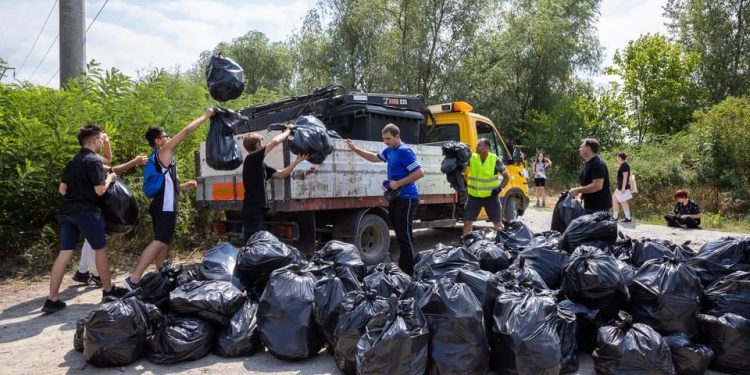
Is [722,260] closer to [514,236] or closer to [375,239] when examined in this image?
[514,236]

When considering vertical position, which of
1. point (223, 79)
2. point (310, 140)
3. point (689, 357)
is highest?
point (223, 79)

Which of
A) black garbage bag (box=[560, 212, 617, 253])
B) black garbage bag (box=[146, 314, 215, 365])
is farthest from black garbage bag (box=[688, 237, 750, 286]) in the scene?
black garbage bag (box=[146, 314, 215, 365])

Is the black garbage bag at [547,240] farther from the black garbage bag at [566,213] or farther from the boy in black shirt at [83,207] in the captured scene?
the boy in black shirt at [83,207]

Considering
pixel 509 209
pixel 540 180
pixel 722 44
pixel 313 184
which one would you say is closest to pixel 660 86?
pixel 722 44

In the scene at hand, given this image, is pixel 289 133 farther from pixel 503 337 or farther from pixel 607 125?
pixel 607 125

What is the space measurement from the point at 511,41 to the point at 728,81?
10.2 metres

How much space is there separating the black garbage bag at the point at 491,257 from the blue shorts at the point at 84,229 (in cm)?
329

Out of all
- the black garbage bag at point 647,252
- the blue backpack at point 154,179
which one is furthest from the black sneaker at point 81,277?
the black garbage bag at point 647,252

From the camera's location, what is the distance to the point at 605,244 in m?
4.35

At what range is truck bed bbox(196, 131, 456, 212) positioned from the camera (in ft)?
17.7

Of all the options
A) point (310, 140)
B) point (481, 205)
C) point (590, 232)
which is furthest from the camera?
point (481, 205)

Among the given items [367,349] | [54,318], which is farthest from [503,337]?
[54,318]

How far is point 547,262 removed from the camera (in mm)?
4059

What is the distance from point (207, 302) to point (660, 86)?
23723 millimetres
